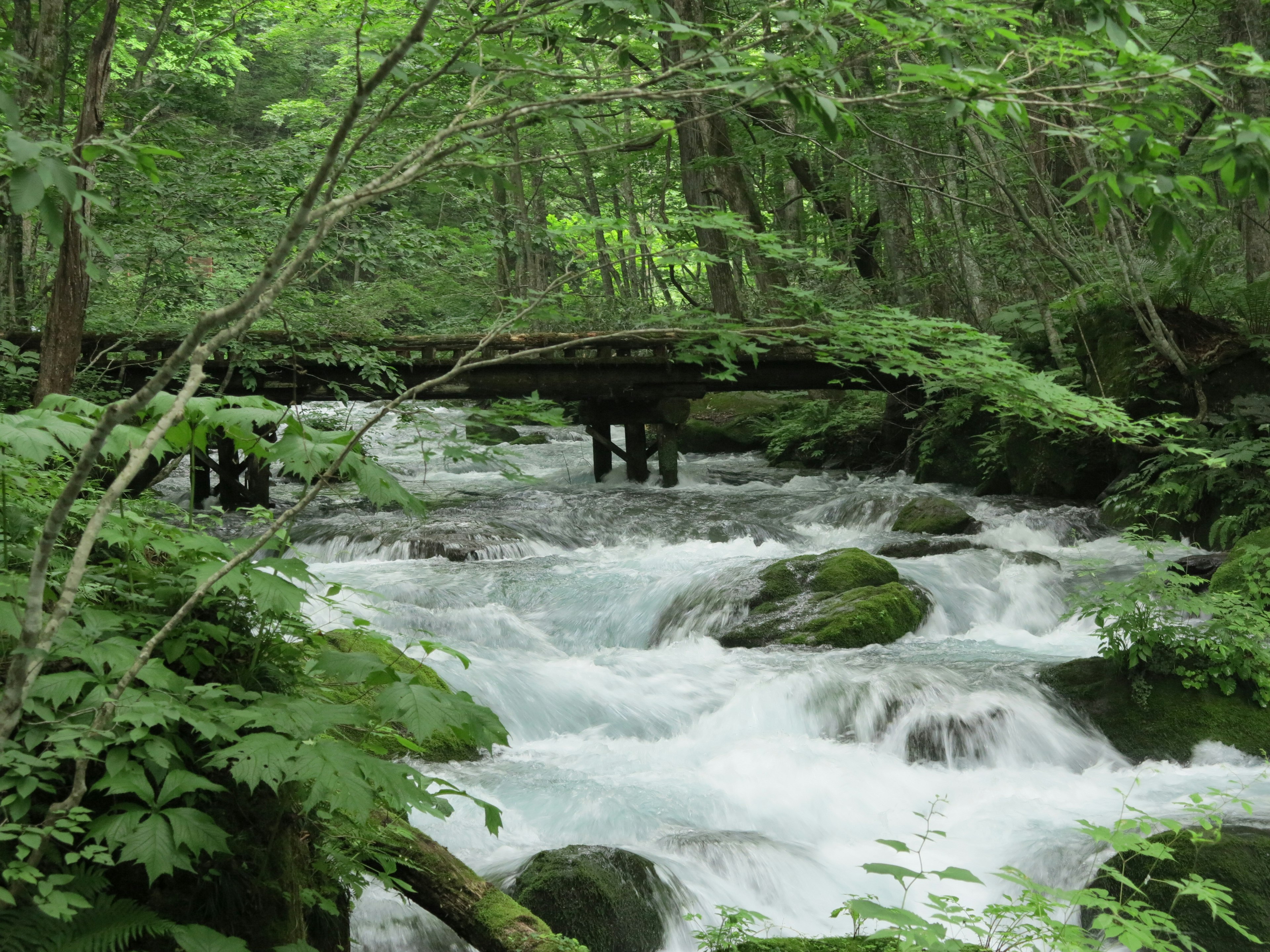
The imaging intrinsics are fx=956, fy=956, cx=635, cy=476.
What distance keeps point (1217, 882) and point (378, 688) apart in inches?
145

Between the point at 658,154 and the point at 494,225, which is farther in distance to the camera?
the point at 658,154

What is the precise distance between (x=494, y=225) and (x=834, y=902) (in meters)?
6.96

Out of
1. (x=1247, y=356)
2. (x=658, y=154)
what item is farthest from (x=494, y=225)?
(x=658, y=154)

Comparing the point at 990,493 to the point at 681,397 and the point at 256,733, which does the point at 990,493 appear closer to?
the point at 681,397

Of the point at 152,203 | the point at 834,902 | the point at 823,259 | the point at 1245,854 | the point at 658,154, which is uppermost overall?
the point at 658,154

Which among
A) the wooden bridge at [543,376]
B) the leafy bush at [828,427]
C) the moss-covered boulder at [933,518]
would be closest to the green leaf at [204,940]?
the wooden bridge at [543,376]

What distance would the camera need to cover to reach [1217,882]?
13.7ft

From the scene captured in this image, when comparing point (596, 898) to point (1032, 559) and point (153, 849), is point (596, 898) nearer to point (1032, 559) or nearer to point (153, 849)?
point (153, 849)

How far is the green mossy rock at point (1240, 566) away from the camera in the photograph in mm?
7324

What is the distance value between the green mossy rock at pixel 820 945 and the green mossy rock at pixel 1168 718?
3624 millimetres

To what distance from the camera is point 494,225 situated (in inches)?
370

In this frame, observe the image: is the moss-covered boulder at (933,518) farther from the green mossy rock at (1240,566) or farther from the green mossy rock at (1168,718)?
the green mossy rock at (1168,718)

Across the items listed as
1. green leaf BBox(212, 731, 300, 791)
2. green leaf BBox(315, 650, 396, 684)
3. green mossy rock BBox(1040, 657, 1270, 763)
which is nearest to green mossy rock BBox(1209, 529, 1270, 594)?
green mossy rock BBox(1040, 657, 1270, 763)

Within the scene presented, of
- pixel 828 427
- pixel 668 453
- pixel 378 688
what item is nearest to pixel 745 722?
pixel 378 688
